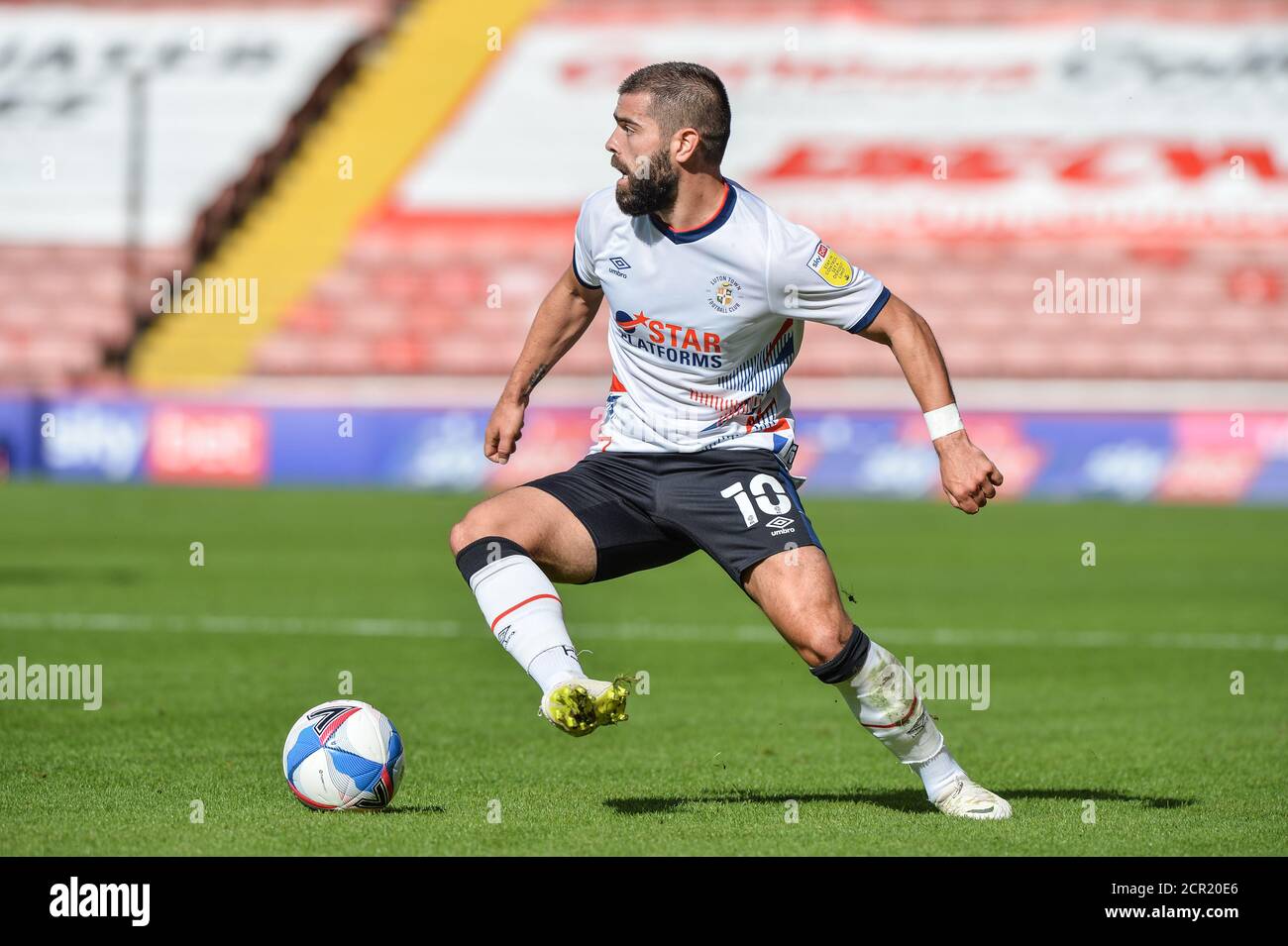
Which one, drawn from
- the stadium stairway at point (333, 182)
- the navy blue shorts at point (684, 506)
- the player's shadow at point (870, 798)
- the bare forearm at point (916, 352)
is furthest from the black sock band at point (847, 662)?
the stadium stairway at point (333, 182)

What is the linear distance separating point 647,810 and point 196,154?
28.9 metres

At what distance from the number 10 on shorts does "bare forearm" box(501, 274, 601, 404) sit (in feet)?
2.57

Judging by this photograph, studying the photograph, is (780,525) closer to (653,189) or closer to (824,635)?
(824,635)

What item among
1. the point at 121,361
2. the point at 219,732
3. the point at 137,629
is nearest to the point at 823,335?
the point at 121,361

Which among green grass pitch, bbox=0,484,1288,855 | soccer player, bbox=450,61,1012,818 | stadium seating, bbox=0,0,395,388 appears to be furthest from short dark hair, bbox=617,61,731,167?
stadium seating, bbox=0,0,395,388

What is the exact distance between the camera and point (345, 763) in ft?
19.0

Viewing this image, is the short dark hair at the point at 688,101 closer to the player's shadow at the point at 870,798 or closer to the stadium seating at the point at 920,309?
the player's shadow at the point at 870,798

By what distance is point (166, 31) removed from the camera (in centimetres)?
3444

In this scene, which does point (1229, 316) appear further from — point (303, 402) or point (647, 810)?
point (647, 810)

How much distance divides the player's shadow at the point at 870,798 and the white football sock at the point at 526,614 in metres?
0.67

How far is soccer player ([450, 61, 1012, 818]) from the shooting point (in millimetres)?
5668

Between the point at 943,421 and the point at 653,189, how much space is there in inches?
44.2

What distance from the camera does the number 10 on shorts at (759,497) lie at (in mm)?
5852

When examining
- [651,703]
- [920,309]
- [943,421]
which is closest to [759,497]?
[943,421]
